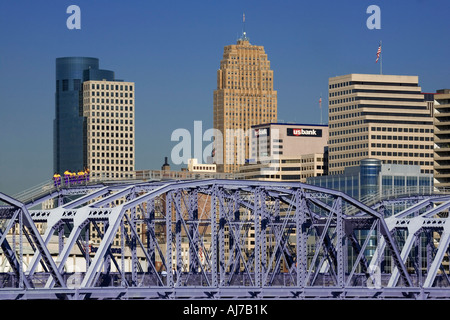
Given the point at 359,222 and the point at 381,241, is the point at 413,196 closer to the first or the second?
the point at 381,241

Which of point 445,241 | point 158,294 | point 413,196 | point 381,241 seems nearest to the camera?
point 158,294

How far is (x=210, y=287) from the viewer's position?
117 metres

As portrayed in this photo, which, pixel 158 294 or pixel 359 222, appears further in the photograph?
pixel 359 222
